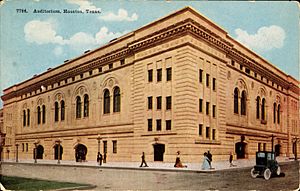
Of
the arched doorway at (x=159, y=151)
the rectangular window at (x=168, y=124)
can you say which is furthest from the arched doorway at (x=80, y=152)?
the rectangular window at (x=168, y=124)

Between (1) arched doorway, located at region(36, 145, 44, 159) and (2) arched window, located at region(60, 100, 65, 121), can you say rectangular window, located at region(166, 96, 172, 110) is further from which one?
(1) arched doorway, located at region(36, 145, 44, 159)

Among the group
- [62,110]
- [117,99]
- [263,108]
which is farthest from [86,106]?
[263,108]

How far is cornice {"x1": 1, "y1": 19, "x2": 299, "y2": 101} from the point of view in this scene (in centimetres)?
883

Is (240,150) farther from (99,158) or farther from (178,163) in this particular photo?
(99,158)

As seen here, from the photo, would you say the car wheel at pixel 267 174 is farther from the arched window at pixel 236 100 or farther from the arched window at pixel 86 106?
the arched window at pixel 86 106

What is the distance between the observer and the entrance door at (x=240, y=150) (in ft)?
30.0

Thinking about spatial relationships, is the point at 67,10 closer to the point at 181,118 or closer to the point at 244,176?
the point at 181,118

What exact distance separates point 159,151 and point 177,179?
0.70m

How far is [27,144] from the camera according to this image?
10.3m

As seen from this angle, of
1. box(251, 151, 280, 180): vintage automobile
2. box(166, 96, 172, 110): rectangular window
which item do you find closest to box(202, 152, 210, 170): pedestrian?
box(251, 151, 280, 180): vintage automobile

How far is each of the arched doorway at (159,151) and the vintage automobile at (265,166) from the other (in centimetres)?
196

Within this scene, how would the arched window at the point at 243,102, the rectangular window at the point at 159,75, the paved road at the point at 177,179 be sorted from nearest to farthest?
1. the paved road at the point at 177,179
2. the rectangular window at the point at 159,75
3. the arched window at the point at 243,102

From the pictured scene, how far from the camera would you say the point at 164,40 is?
898cm

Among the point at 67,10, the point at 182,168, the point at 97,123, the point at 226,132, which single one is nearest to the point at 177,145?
the point at 182,168
